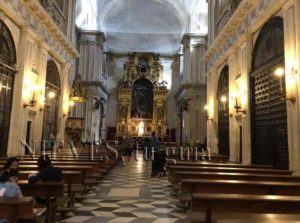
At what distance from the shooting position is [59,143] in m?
15.3

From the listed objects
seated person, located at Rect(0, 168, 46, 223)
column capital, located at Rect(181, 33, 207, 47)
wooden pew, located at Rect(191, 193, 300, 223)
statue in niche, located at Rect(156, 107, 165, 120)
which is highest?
column capital, located at Rect(181, 33, 207, 47)

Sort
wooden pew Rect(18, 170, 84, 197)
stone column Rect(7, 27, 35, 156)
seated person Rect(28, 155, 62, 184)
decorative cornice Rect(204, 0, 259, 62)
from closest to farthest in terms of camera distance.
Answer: seated person Rect(28, 155, 62, 184) → wooden pew Rect(18, 170, 84, 197) → stone column Rect(7, 27, 35, 156) → decorative cornice Rect(204, 0, 259, 62)

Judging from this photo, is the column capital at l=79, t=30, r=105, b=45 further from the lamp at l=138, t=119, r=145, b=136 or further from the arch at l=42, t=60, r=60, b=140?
the arch at l=42, t=60, r=60, b=140

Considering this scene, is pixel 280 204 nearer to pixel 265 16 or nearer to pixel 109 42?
pixel 265 16

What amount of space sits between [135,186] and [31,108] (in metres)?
5.68

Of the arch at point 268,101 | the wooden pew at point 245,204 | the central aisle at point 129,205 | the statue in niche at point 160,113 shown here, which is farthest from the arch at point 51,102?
the statue in niche at point 160,113

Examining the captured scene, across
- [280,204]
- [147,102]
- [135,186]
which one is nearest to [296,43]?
[280,204]

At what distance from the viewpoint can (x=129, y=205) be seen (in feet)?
21.0

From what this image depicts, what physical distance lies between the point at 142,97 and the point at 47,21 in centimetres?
2022

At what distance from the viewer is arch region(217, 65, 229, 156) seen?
1384 centimetres

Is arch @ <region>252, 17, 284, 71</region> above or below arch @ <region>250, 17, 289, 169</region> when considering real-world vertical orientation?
above

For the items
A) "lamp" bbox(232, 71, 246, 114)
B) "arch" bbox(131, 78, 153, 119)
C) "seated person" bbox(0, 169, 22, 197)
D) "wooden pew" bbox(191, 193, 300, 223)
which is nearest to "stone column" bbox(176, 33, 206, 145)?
"arch" bbox(131, 78, 153, 119)

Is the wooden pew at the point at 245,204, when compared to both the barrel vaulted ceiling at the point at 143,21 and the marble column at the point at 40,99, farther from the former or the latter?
the barrel vaulted ceiling at the point at 143,21

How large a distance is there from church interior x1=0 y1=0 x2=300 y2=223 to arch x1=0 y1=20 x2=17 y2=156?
1.4 inches
